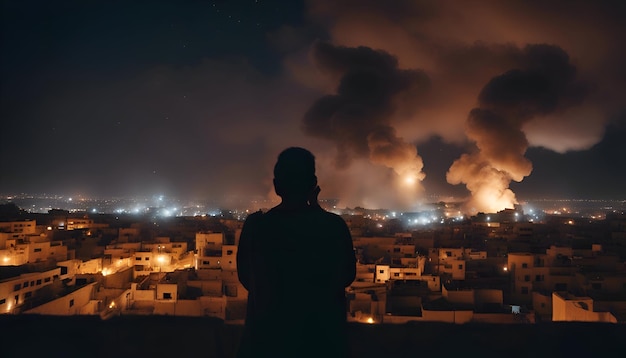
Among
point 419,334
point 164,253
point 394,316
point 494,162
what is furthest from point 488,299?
point 494,162

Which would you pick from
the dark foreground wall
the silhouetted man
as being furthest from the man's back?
the dark foreground wall

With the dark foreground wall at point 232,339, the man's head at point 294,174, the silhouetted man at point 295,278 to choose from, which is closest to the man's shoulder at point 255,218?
the silhouetted man at point 295,278

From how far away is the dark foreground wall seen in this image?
2963 mm

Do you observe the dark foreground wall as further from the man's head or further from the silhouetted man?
the man's head

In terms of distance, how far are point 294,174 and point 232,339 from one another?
1756 millimetres

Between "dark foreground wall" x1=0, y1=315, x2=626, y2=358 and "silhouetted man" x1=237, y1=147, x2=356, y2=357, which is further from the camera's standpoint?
"dark foreground wall" x1=0, y1=315, x2=626, y2=358

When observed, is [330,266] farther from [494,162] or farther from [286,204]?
[494,162]

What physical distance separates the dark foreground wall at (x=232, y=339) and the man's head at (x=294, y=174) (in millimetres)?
1633

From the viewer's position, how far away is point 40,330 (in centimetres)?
311

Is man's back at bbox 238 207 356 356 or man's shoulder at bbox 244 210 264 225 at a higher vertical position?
man's shoulder at bbox 244 210 264 225

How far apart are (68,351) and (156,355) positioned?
57 cm

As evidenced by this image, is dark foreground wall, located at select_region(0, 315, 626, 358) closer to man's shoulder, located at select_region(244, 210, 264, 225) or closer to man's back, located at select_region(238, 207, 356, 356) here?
man's back, located at select_region(238, 207, 356, 356)

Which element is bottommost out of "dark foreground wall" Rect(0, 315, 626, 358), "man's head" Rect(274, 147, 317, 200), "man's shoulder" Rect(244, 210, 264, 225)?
"dark foreground wall" Rect(0, 315, 626, 358)

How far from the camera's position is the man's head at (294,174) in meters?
1.78
